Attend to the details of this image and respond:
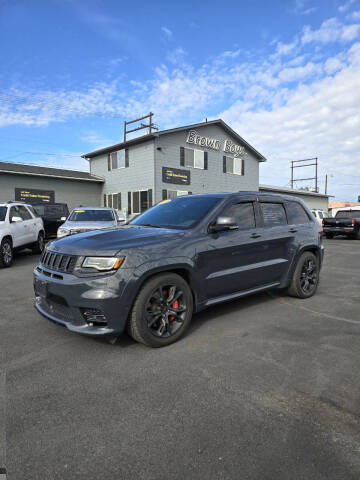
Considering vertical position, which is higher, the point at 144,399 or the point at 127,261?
the point at 127,261

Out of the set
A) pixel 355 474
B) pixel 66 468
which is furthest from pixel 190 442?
pixel 355 474

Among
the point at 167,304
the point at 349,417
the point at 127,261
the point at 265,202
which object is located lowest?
the point at 349,417

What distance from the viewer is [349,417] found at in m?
2.31

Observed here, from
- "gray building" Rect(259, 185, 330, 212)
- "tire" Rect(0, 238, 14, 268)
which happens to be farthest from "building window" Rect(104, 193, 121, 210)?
"gray building" Rect(259, 185, 330, 212)

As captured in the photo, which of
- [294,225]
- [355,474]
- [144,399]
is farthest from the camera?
[294,225]

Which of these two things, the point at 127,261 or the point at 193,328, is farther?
the point at 193,328

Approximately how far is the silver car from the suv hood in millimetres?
6519

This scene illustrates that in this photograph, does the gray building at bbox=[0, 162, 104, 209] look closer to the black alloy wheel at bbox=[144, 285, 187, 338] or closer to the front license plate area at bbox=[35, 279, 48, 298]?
the front license plate area at bbox=[35, 279, 48, 298]

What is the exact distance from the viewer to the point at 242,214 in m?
4.54

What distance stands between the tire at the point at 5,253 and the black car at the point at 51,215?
610 cm

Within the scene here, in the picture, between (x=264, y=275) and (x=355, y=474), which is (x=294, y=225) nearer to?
(x=264, y=275)

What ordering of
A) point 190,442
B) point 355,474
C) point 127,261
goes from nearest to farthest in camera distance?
point 355,474 → point 190,442 → point 127,261

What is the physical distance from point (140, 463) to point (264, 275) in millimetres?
3204

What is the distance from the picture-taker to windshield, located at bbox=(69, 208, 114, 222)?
11180mm
